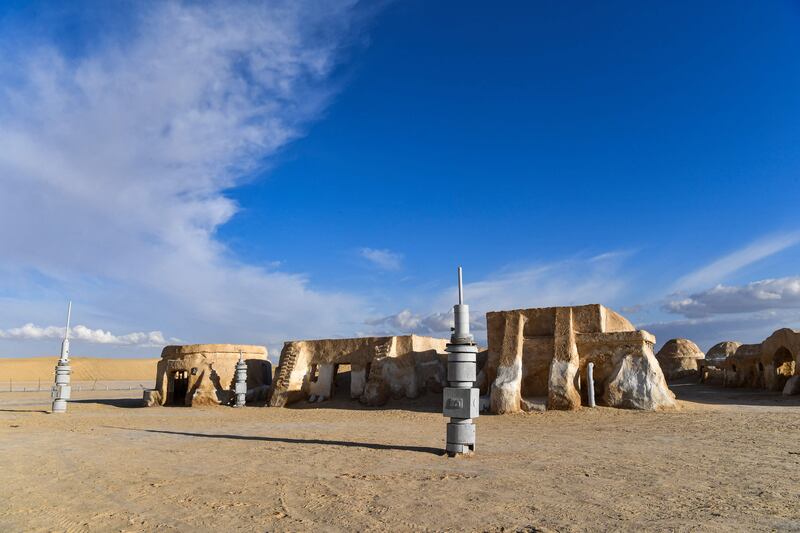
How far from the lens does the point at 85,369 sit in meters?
→ 60.5

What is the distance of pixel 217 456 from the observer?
29.8 feet

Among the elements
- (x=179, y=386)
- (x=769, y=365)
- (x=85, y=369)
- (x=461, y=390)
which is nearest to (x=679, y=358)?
(x=769, y=365)

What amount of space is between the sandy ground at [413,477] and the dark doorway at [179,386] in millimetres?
10567

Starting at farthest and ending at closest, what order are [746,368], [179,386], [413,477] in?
[746,368] → [179,386] → [413,477]

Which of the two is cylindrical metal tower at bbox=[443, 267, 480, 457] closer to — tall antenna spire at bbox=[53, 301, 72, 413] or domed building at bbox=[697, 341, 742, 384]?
tall antenna spire at bbox=[53, 301, 72, 413]

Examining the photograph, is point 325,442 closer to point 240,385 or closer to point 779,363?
point 240,385

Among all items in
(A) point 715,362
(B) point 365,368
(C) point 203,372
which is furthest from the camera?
(A) point 715,362

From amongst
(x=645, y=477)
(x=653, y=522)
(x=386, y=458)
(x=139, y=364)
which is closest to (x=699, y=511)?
(x=653, y=522)

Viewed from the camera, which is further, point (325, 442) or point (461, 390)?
point (325, 442)

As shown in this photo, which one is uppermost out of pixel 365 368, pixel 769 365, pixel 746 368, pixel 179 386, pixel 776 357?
pixel 776 357

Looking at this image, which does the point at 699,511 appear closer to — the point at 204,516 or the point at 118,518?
the point at 204,516

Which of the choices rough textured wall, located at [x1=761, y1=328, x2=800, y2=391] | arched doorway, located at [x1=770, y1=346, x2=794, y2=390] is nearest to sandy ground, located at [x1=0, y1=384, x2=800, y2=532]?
rough textured wall, located at [x1=761, y1=328, x2=800, y2=391]

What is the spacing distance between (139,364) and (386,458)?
68.1 meters

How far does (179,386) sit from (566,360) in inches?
680
